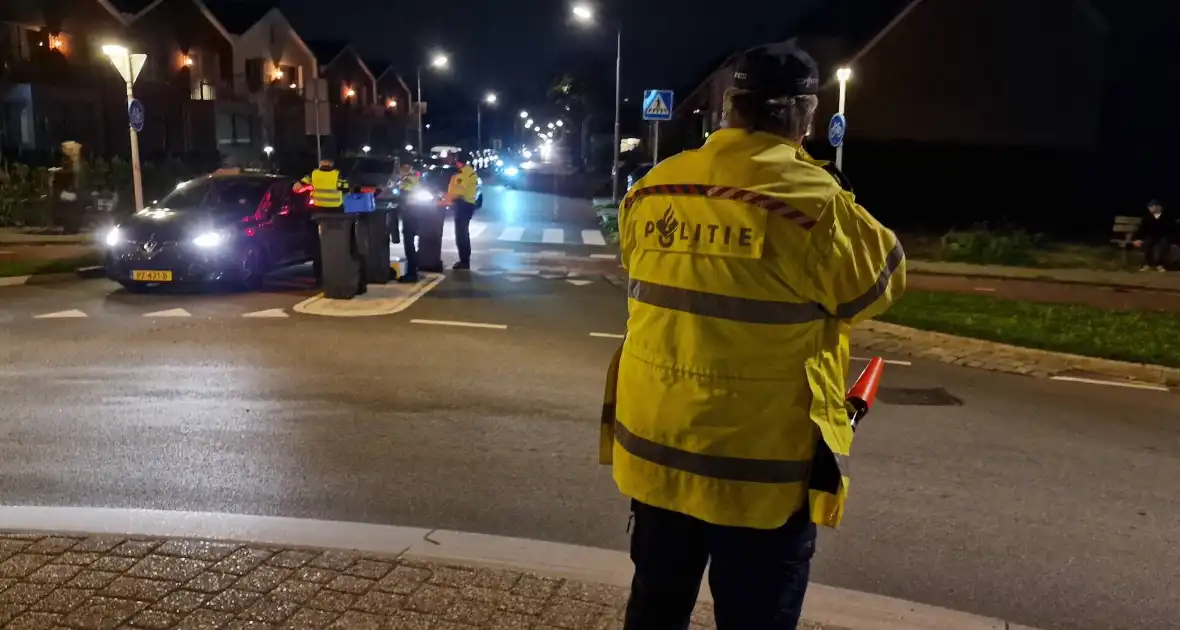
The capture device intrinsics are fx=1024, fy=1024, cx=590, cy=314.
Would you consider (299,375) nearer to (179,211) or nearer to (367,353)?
(367,353)

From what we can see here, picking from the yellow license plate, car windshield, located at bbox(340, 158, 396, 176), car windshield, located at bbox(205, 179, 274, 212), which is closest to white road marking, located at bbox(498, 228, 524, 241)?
car windshield, located at bbox(340, 158, 396, 176)

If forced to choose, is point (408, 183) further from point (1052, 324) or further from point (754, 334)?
point (754, 334)

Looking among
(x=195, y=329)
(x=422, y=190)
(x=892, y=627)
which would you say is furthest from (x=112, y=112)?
(x=892, y=627)

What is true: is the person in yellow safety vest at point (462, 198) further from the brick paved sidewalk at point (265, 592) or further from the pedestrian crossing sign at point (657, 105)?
the brick paved sidewalk at point (265, 592)

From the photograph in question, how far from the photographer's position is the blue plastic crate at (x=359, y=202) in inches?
497

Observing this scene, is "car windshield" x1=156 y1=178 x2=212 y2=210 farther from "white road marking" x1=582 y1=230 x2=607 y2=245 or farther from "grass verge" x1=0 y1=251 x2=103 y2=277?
"white road marking" x1=582 y1=230 x2=607 y2=245

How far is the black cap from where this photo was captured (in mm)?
2529

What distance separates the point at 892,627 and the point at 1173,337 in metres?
8.80

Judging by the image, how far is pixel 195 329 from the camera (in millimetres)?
10445

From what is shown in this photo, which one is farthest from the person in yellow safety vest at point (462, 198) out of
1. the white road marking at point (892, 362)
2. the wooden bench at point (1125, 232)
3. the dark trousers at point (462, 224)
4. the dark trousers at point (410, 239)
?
the wooden bench at point (1125, 232)

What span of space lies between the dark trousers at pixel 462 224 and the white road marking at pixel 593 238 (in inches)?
242

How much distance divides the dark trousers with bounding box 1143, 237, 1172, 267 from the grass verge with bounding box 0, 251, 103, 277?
1753cm

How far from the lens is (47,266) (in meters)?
14.3

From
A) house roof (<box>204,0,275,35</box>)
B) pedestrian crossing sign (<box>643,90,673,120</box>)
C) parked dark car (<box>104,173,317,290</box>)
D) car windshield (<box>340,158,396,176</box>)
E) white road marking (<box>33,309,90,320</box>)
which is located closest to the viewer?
white road marking (<box>33,309,90,320</box>)
